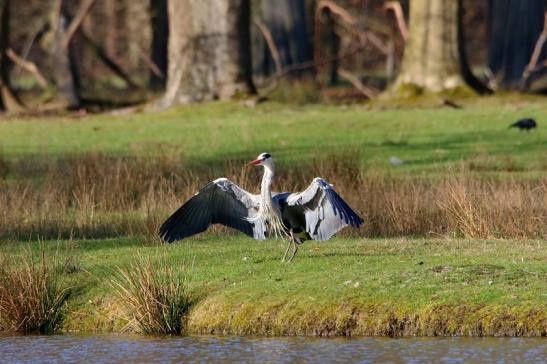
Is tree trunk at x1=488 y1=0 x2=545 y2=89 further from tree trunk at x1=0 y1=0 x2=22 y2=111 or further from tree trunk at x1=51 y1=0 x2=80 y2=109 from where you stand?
tree trunk at x1=0 y1=0 x2=22 y2=111

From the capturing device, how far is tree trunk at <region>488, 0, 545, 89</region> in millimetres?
37219

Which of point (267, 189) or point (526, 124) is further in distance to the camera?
point (526, 124)

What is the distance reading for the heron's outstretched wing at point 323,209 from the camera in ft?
40.4

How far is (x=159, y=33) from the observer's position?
44.2 m

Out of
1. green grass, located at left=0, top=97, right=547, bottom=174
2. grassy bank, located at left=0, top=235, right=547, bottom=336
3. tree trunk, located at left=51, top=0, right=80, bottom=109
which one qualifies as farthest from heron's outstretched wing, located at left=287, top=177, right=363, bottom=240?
tree trunk, located at left=51, top=0, right=80, bottom=109

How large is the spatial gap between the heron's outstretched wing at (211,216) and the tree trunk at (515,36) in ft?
78.6

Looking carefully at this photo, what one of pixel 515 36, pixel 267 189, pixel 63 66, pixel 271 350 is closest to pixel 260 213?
pixel 267 189

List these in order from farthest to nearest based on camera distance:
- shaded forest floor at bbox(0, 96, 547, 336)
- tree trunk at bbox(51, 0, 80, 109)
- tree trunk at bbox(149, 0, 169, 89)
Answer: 1. tree trunk at bbox(149, 0, 169, 89)
2. tree trunk at bbox(51, 0, 80, 109)
3. shaded forest floor at bbox(0, 96, 547, 336)

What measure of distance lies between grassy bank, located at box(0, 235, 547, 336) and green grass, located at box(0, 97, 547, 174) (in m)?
5.69

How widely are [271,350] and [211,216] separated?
218cm

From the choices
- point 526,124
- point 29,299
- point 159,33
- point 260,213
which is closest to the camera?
point 29,299

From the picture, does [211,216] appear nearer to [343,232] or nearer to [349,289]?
[349,289]

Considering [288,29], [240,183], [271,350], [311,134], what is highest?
[288,29]

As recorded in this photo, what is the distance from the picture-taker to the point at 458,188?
1517 centimetres
